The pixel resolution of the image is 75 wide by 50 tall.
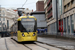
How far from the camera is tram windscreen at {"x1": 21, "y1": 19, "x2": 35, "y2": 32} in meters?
21.0

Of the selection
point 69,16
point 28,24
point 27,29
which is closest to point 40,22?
point 69,16

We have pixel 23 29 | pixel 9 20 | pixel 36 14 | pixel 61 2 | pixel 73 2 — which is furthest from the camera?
pixel 9 20

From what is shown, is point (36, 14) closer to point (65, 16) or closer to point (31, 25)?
point (65, 16)

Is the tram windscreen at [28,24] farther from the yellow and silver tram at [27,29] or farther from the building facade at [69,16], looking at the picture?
the building facade at [69,16]

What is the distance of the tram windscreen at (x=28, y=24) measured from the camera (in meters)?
21.0

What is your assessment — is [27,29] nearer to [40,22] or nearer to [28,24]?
[28,24]

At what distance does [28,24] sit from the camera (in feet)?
69.6

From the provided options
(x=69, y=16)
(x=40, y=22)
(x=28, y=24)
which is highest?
(x=40, y=22)

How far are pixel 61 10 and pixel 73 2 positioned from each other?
27.3 ft

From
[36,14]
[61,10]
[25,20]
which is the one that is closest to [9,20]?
[36,14]

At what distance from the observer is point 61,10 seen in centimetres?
4362

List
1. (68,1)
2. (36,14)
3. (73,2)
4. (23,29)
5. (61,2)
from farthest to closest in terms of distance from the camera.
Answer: (36,14) < (61,2) < (68,1) < (73,2) < (23,29)

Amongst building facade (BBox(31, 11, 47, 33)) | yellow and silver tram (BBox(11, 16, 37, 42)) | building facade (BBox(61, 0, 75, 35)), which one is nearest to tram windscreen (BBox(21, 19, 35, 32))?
yellow and silver tram (BBox(11, 16, 37, 42))

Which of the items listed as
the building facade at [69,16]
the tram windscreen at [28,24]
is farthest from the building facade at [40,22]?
the tram windscreen at [28,24]
